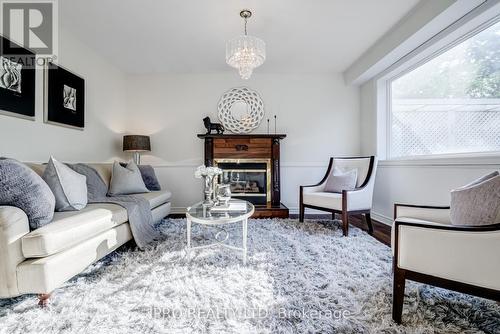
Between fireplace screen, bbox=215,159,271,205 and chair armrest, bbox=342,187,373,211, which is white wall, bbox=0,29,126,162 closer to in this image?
fireplace screen, bbox=215,159,271,205

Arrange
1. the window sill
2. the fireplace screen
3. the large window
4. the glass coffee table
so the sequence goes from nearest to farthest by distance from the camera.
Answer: the glass coffee table, the window sill, the large window, the fireplace screen

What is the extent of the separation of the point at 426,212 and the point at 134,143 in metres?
3.62

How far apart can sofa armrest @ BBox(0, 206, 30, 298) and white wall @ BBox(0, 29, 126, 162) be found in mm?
1166

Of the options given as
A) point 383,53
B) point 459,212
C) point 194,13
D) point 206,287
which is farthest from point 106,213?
point 383,53

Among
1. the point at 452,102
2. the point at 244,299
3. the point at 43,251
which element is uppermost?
the point at 452,102

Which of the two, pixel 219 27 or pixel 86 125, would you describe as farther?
pixel 86 125

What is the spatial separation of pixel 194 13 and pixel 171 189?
8.77 ft

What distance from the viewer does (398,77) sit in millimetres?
3227

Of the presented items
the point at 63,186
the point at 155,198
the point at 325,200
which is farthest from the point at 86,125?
the point at 325,200

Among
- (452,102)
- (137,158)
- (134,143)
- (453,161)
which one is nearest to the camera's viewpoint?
(453,161)

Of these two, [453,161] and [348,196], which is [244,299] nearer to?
[348,196]

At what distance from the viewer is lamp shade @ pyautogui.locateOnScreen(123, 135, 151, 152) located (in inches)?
137

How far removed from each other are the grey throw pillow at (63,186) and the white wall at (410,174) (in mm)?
3433

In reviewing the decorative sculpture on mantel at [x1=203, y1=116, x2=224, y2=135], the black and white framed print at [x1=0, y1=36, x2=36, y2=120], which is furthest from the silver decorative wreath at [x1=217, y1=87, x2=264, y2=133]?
the black and white framed print at [x1=0, y1=36, x2=36, y2=120]
